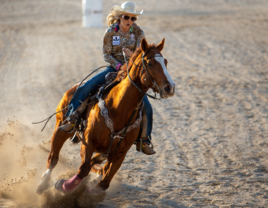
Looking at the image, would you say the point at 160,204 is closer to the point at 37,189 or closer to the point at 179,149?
the point at 37,189

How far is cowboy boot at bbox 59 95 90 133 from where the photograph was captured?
4969 millimetres

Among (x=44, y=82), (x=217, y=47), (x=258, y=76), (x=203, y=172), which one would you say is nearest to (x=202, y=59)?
(x=217, y=47)

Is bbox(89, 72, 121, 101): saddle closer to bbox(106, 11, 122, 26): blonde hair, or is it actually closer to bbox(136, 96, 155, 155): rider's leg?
bbox(136, 96, 155, 155): rider's leg

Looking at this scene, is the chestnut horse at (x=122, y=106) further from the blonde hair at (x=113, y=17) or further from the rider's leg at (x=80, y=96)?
the blonde hair at (x=113, y=17)

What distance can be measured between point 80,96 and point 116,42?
92 centimetres

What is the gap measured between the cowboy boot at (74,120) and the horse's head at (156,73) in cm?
120

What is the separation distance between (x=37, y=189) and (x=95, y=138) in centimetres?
134

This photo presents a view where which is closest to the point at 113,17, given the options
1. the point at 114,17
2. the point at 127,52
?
the point at 114,17

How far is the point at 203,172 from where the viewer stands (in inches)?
247

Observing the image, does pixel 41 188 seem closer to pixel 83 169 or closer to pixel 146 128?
pixel 83 169

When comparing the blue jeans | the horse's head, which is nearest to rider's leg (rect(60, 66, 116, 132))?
the blue jeans

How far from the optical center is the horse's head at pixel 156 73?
3.87 meters

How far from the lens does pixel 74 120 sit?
4.96 metres

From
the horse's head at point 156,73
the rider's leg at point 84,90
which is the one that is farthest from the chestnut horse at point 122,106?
the rider's leg at point 84,90
